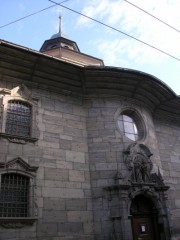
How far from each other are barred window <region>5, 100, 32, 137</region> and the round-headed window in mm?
3945

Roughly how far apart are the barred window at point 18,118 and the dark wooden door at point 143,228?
5317 mm

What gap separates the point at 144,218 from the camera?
10914 millimetres

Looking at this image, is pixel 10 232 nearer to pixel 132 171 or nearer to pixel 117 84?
pixel 132 171

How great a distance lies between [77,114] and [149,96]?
12.5 ft

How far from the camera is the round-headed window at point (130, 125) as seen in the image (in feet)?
39.7

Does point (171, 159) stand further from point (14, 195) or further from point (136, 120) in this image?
point (14, 195)

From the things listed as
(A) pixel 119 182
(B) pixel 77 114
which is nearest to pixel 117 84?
(B) pixel 77 114

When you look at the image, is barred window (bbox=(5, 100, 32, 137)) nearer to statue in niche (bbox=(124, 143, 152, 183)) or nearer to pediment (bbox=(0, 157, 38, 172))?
pediment (bbox=(0, 157, 38, 172))

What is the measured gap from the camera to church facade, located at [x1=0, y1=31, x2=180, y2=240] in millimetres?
9148

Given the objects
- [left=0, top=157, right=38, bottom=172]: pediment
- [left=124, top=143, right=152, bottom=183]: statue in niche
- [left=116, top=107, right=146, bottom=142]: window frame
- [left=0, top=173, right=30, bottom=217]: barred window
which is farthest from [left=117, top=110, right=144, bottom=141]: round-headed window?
[left=0, top=173, right=30, bottom=217]: barred window

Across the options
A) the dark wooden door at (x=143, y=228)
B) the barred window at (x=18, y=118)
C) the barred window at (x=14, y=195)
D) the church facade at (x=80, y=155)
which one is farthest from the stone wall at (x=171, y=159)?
the barred window at (x=18, y=118)

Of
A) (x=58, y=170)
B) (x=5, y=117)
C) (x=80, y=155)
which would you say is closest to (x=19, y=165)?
(x=58, y=170)

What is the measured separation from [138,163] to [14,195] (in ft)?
16.3

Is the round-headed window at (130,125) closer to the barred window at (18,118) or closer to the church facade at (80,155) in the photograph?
the church facade at (80,155)
